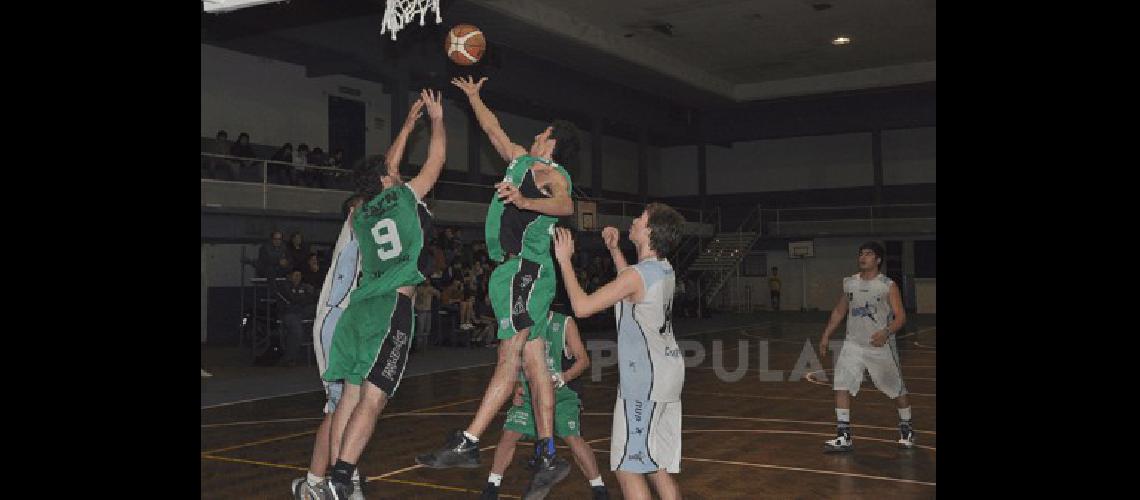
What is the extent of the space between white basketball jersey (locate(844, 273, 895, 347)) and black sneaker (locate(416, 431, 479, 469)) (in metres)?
2.98

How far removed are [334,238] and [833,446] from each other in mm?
11066

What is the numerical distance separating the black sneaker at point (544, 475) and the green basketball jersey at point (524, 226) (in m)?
0.98

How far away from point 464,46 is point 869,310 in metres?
3.24

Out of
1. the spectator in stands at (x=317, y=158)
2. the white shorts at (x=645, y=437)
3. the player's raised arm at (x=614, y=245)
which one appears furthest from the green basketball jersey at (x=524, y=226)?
the spectator in stands at (x=317, y=158)

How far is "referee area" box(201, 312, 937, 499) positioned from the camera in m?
5.07

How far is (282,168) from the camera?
16.2 m

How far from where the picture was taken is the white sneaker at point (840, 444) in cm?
607

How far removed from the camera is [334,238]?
15555 millimetres

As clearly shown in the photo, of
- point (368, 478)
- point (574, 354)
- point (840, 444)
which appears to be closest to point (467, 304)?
point (840, 444)

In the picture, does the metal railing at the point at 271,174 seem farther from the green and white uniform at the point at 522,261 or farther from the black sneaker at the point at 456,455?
the black sneaker at the point at 456,455

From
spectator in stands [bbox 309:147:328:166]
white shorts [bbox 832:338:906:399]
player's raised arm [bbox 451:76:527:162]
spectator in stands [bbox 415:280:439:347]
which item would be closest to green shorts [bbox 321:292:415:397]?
player's raised arm [bbox 451:76:527:162]
